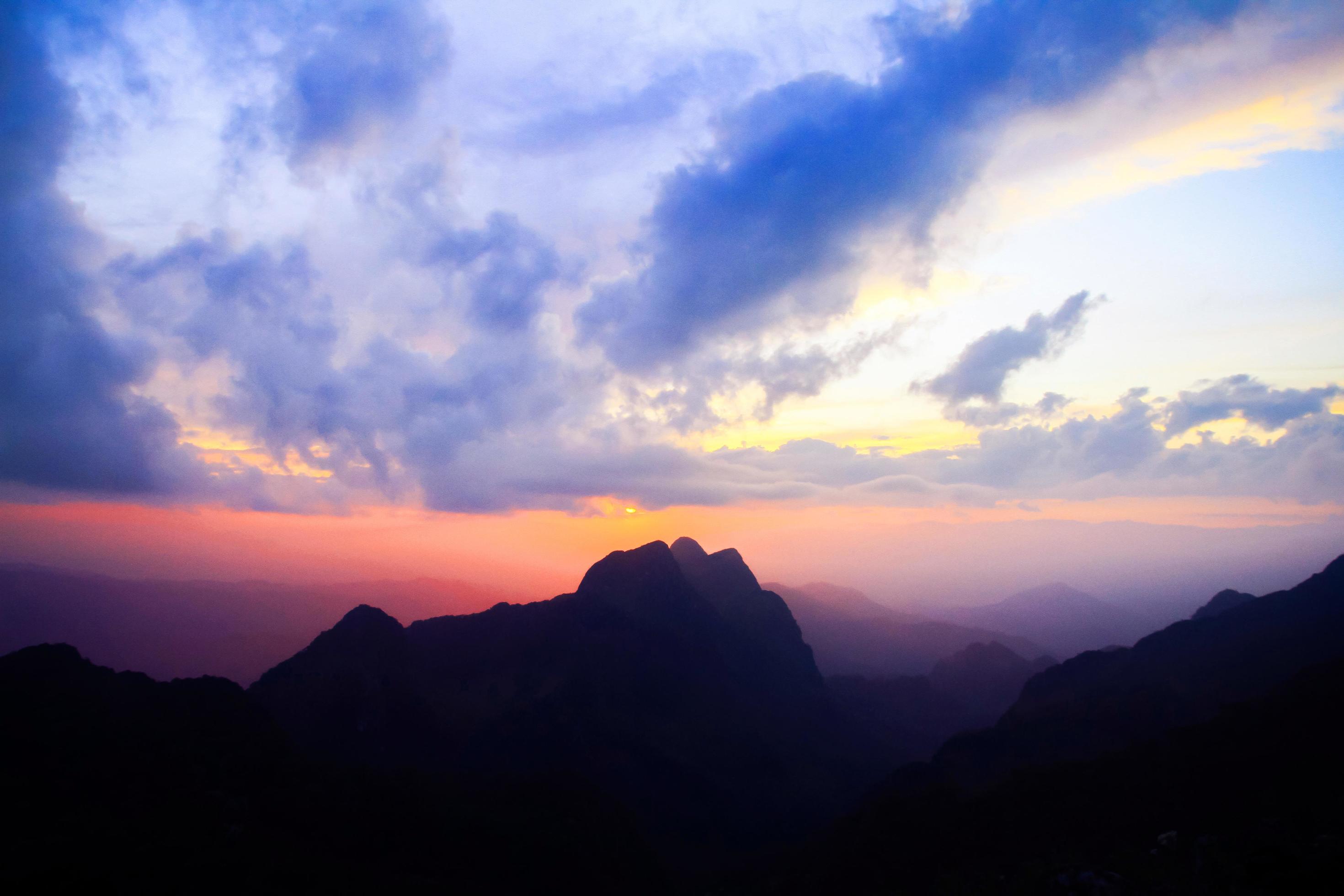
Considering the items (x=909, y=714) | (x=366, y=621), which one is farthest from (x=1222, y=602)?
(x=366, y=621)

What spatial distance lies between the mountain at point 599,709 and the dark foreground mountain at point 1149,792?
32.7m

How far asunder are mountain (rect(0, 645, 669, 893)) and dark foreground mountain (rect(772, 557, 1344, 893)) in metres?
29.2

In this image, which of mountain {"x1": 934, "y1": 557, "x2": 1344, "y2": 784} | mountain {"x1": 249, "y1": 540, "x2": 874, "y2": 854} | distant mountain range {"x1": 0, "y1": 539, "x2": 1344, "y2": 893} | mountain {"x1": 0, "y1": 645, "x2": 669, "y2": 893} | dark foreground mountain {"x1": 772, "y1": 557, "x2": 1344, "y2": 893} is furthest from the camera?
mountain {"x1": 249, "y1": 540, "x2": 874, "y2": 854}

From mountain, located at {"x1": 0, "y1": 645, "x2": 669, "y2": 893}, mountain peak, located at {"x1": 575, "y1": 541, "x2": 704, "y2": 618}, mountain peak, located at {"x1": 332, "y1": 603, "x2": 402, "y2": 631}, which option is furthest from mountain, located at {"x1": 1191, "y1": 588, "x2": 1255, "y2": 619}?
mountain peak, located at {"x1": 332, "y1": 603, "x2": 402, "y2": 631}

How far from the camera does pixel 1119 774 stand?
219 ft

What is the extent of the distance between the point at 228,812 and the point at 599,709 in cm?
7121

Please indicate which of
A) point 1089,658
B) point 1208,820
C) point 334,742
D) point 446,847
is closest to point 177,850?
point 446,847

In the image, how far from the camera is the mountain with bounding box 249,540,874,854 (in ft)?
358

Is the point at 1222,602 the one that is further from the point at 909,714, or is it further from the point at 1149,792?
the point at 1149,792

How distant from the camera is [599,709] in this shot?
125875 millimetres

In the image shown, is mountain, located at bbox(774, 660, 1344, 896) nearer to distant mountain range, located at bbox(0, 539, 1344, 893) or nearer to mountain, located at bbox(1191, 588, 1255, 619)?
distant mountain range, located at bbox(0, 539, 1344, 893)

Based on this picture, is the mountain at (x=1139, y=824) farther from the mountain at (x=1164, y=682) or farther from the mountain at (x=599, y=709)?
the mountain at (x=599, y=709)

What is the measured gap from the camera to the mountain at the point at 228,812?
53.0 meters

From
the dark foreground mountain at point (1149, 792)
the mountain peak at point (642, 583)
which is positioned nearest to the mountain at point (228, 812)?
the dark foreground mountain at point (1149, 792)
